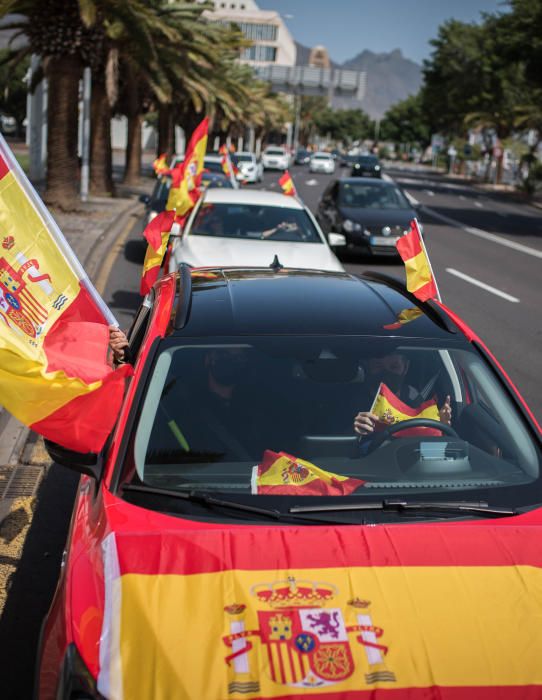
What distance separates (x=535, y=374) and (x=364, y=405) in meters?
6.58

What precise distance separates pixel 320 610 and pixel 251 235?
369 inches

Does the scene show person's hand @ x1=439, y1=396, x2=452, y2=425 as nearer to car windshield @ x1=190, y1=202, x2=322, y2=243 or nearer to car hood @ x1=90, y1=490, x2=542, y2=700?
car hood @ x1=90, y1=490, x2=542, y2=700

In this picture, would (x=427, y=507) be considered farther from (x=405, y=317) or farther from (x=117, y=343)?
(x=117, y=343)

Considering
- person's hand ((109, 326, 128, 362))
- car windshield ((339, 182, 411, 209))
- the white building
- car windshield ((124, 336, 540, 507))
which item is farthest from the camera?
the white building

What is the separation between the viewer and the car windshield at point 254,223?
1197cm

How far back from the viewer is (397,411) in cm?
421

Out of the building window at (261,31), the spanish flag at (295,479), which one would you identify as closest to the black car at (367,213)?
the spanish flag at (295,479)

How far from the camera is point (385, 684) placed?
2611mm

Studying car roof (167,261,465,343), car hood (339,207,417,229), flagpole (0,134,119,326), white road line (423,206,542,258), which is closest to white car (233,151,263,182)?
white road line (423,206,542,258)

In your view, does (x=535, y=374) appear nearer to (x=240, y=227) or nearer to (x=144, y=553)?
(x=240, y=227)

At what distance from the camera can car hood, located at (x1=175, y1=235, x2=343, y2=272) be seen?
10781mm

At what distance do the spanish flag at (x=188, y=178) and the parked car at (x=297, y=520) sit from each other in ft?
26.2

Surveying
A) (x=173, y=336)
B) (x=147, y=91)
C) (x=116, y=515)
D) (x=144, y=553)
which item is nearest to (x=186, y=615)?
(x=144, y=553)

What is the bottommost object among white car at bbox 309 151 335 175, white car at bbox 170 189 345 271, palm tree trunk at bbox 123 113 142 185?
white car at bbox 309 151 335 175
